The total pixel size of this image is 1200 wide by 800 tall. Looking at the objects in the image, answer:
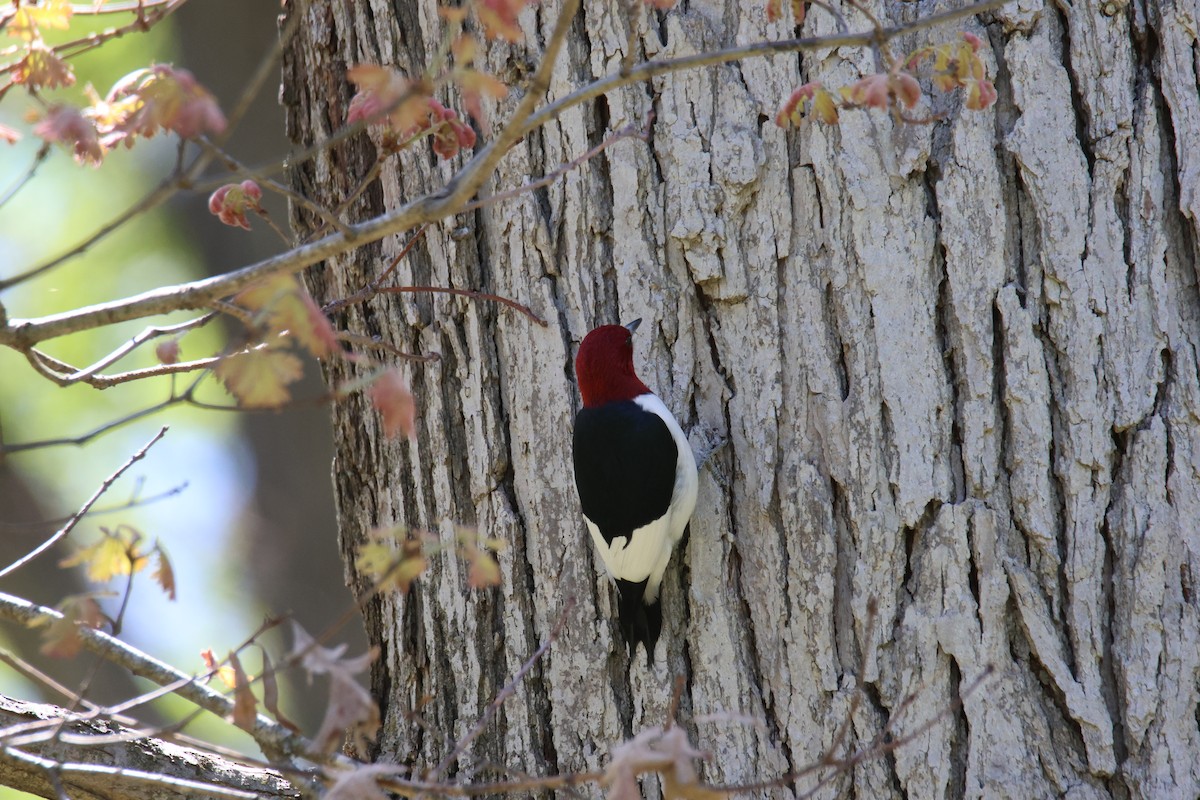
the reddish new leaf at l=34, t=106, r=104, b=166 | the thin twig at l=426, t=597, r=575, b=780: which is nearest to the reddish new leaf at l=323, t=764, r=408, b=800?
the thin twig at l=426, t=597, r=575, b=780

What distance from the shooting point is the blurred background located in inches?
250

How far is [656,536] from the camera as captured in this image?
2877 mm

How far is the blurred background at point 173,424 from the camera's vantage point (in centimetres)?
636

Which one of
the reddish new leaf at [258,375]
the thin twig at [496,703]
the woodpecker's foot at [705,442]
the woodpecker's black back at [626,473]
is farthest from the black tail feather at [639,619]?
the reddish new leaf at [258,375]

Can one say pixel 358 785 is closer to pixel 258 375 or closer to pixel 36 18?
pixel 258 375

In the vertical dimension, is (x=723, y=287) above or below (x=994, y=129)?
below

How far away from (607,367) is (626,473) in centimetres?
28

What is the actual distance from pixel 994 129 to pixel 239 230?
201 inches

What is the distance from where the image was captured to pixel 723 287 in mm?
2816

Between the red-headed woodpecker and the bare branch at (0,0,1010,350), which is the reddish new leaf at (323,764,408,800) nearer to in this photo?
the bare branch at (0,0,1010,350)

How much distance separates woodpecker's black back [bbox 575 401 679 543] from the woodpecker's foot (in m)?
0.06

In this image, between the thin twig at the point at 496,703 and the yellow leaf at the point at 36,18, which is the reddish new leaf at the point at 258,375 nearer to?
the thin twig at the point at 496,703

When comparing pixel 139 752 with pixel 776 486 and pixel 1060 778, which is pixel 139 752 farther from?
pixel 1060 778

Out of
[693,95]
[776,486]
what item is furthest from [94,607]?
[693,95]
